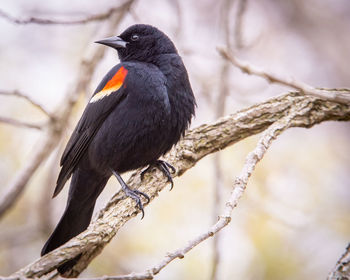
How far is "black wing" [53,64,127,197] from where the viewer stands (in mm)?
3576

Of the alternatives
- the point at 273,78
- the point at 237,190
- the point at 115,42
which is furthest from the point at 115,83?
the point at 273,78

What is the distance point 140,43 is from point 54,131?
1.11 m

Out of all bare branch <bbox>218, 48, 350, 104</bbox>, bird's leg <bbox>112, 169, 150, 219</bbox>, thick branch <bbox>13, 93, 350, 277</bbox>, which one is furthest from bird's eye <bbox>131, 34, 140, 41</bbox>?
bare branch <bbox>218, 48, 350, 104</bbox>

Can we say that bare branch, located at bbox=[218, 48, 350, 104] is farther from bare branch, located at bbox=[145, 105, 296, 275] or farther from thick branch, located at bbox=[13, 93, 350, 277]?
thick branch, located at bbox=[13, 93, 350, 277]

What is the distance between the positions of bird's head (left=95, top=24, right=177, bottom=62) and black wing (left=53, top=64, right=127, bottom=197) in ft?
1.00

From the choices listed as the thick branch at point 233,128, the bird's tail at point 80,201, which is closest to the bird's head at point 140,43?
the thick branch at point 233,128

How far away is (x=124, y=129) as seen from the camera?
346cm

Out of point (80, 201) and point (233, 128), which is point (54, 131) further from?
point (233, 128)

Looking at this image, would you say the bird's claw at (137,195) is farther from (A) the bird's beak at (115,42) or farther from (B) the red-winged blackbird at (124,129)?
(A) the bird's beak at (115,42)

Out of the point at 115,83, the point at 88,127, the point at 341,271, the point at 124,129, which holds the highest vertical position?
the point at 115,83

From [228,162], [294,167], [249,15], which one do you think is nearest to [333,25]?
[249,15]

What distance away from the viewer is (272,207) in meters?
4.86

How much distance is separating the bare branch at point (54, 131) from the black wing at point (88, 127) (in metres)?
0.28

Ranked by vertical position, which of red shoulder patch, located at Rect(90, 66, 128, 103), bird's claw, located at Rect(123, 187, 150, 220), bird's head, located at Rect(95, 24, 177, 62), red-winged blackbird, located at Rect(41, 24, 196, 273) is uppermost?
bird's head, located at Rect(95, 24, 177, 62)
